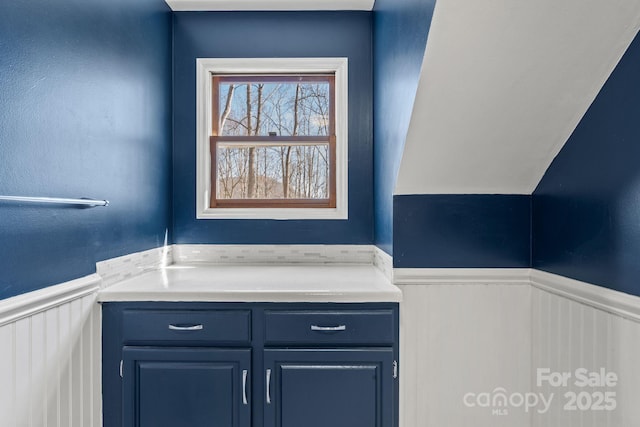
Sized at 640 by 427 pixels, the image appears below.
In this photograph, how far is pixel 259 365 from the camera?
5.37 ft

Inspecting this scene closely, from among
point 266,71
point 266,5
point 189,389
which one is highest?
point 266,5

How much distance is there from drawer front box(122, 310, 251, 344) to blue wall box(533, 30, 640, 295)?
124 cm

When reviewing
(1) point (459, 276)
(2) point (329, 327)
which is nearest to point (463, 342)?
(1) point (459, 276)

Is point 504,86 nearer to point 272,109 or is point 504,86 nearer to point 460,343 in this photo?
point 460,343

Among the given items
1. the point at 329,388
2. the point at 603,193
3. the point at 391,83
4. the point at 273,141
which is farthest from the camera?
the point at 273,141

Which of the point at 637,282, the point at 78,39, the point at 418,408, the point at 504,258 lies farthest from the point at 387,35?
the point at 418,408

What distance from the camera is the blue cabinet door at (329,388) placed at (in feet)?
5.30

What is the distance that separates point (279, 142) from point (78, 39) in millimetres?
1155

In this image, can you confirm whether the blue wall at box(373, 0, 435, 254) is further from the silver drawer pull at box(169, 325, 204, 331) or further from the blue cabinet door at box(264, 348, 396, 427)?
the silver drawer pull at box(169, 325, 204, 331)

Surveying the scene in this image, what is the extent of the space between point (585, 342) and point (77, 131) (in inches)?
76.3

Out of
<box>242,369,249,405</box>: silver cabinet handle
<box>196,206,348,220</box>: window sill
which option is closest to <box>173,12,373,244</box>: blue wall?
<box>196,206,348,220</box>: window sill

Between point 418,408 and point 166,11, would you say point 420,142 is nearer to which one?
point 418,408

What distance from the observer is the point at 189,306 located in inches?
64.3

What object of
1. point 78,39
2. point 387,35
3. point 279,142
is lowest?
point 279,142
